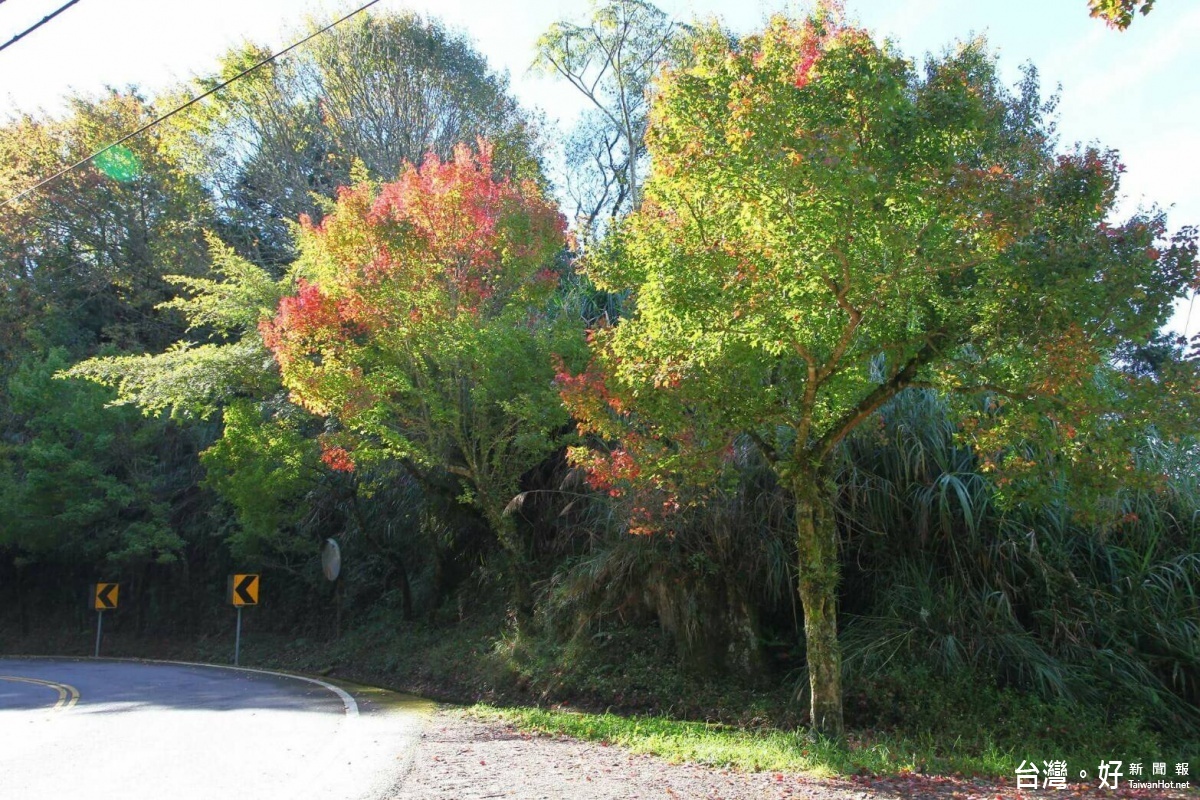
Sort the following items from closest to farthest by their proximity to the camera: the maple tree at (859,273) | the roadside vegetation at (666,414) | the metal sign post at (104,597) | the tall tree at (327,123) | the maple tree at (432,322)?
the maple tree at (859,273)
the roadside vegetation at (666,414)
the maple tree at (432,322)
the metal sign post at (104,597)
the tall tree at (327,123)

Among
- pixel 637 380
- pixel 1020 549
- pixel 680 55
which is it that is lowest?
pixel 1020 549

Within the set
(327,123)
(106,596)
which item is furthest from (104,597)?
(327,123)

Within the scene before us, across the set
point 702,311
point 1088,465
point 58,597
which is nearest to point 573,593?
point 702,311

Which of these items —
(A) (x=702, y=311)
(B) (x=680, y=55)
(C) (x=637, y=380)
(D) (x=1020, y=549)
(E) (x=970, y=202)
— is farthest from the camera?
(B) (x=680, y=55)

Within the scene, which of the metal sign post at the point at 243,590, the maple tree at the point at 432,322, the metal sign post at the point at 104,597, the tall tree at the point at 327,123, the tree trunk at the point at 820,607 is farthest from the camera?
the tall tree at the point at 327,123

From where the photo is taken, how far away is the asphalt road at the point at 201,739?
24.7 ft

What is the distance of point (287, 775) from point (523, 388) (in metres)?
9.05

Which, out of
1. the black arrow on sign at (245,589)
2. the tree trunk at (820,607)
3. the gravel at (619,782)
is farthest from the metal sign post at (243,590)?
the tree trunk at (820,607)

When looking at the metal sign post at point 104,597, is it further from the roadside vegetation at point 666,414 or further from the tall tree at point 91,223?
the tall tree at point 91,223

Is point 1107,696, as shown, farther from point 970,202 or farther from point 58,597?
point 58,597

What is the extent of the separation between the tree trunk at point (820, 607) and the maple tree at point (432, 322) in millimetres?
6442

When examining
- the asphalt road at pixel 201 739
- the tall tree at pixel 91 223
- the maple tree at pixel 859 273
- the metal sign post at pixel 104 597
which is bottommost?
the asphalt road at pixel 201 739

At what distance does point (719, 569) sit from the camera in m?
14.3

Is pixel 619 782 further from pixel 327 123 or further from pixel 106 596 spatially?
pixel 327 123
